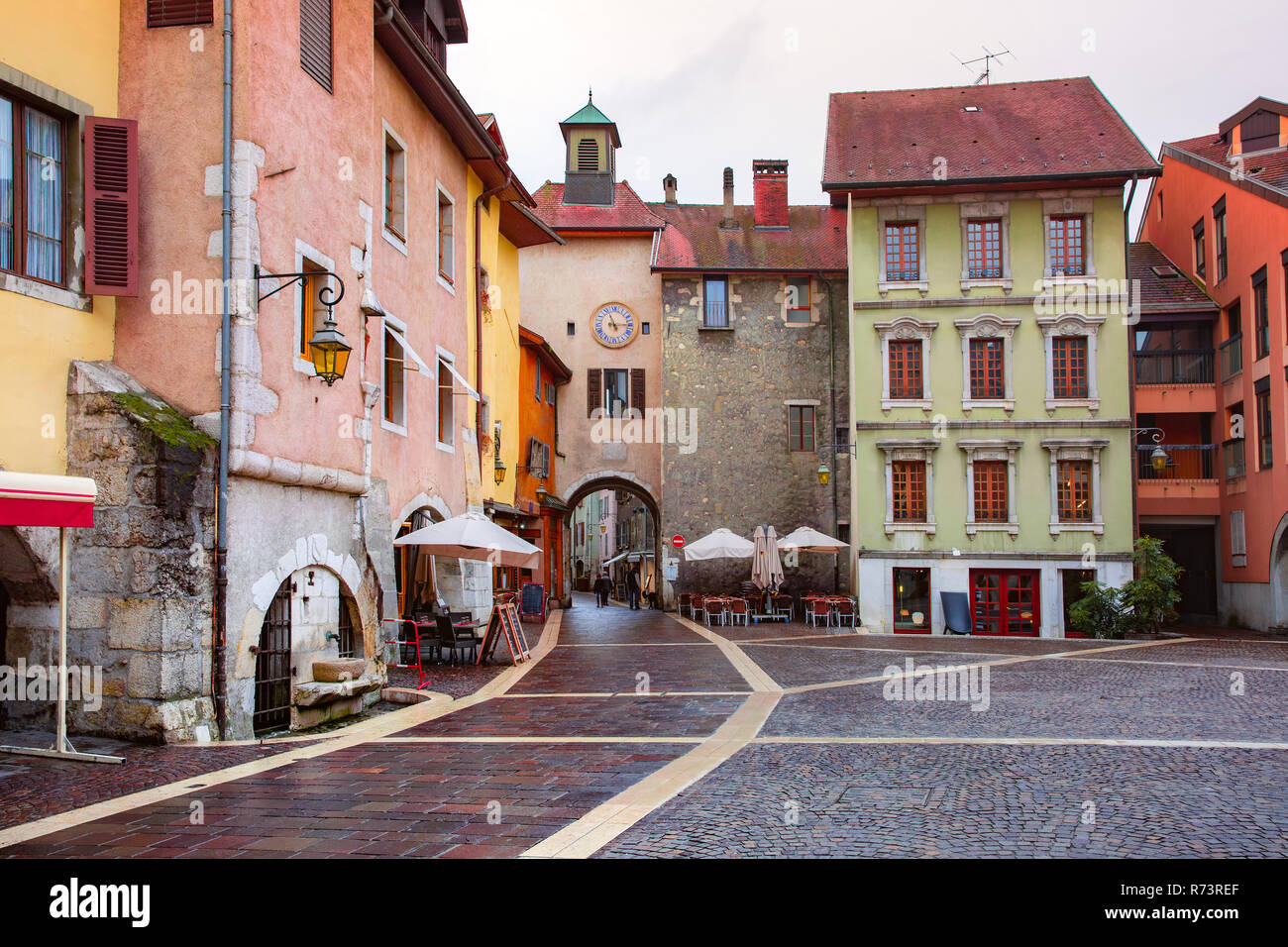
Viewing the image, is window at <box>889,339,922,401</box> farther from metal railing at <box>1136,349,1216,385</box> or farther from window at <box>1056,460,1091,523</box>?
metal railing at <box>1136,349,1216,385</box>

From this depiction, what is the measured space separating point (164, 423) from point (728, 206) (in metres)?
30.4

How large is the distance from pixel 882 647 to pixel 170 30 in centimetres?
1603

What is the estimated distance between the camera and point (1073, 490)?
29234mm

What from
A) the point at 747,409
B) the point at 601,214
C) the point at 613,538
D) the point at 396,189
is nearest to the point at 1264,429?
the point at 747,409

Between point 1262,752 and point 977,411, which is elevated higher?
point 977,411

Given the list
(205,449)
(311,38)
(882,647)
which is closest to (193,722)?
(205,449)

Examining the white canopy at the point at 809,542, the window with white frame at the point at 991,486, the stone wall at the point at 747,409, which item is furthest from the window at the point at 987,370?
the stone wall at the point at 747,409

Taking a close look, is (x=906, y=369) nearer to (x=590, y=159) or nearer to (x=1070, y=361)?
(x=1070, y=361)

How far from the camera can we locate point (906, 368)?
98.4ft

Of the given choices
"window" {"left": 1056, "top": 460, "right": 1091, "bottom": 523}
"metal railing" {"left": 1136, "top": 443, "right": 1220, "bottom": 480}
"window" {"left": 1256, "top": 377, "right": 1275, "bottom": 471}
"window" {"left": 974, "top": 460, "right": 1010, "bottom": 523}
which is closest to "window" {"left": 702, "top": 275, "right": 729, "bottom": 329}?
"window" {"left": 974, "top": 460, "right": 1010, "bottom": 523}

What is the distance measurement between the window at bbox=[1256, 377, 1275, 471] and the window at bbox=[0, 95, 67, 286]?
27.1 m

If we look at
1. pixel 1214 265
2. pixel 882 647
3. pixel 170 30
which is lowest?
pixel 882 647
